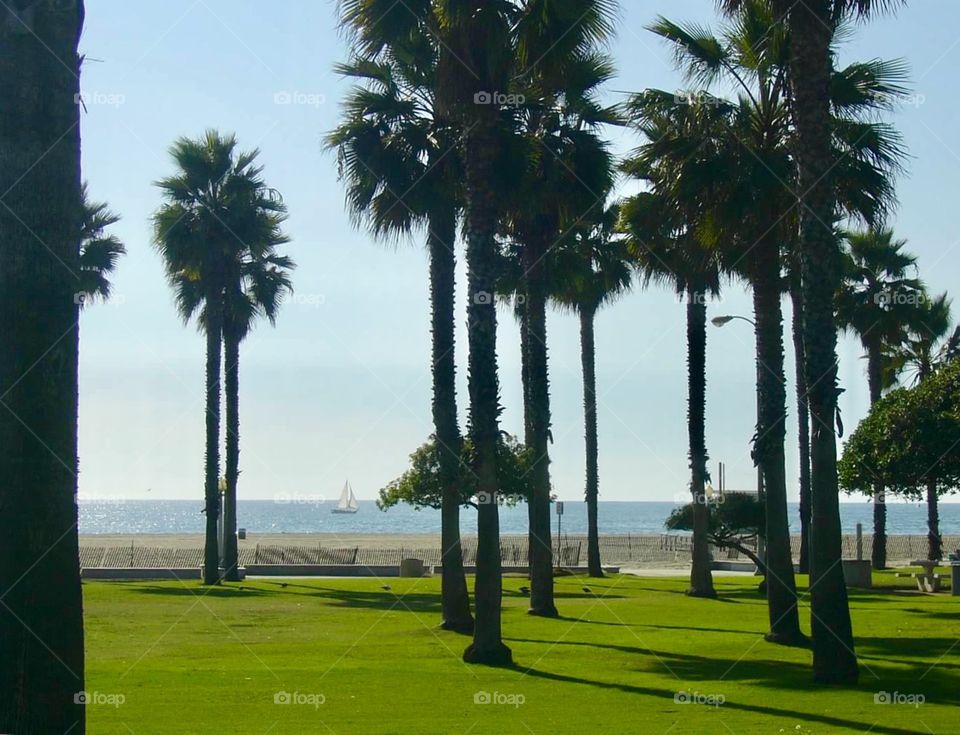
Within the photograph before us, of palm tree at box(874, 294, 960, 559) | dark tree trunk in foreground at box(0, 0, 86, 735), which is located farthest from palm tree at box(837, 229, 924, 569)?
dark tree trunk in foreground at box(0, 0, 86, 735)

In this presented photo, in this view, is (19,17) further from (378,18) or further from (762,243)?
(762,243)

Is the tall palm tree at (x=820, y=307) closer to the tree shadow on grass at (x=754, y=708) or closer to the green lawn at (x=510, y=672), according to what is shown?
the green lawn at (x=510, y=672)

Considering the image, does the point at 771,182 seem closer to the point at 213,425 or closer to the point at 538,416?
the point at 538,416

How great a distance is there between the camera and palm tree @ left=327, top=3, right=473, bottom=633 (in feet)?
78.0

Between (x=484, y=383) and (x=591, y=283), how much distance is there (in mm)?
17004

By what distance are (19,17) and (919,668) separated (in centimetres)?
1549

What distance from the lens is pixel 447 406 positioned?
24688mm

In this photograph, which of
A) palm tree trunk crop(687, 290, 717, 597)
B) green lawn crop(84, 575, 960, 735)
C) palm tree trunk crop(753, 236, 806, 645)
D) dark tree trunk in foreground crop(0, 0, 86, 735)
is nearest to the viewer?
dark tree trunk in foreground crop(0, 0, 86, 735)

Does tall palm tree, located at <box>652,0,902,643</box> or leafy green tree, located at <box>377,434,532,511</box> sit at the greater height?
tall palm tree, located at <box>652,0,902,643</box>

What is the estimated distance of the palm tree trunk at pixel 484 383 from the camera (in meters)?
18.8

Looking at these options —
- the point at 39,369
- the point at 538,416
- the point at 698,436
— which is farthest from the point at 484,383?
the point at 698,436

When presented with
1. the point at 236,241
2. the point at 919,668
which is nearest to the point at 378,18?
the point at 919,668

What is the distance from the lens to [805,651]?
20.8 metres

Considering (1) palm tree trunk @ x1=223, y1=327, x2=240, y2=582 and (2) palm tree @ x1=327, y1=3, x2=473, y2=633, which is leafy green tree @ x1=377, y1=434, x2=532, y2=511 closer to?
(1) palm tree trunk @ x1=223, y1=327, x2=240, y2=582
